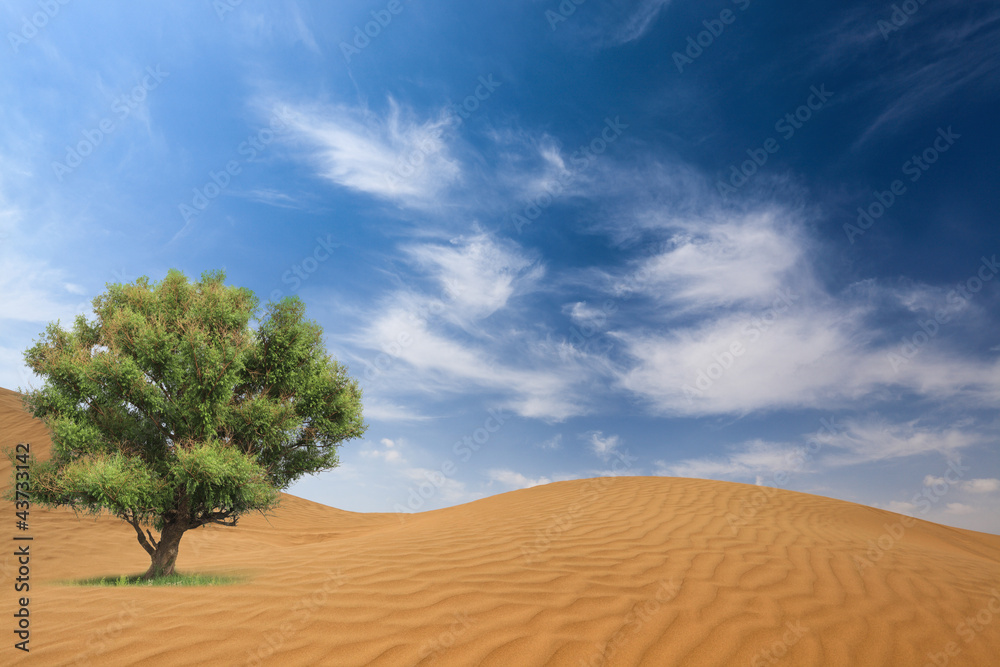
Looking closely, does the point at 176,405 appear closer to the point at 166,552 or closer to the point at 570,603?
the point at 166,552

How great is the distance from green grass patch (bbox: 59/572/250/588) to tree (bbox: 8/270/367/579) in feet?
1.26

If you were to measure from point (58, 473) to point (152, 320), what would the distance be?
9.87 ft

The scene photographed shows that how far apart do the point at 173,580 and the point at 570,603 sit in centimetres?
708

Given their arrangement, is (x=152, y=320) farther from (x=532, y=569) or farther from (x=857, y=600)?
(x=857, y=600)

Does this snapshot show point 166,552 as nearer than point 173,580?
No

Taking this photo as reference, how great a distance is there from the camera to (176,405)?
8672mm

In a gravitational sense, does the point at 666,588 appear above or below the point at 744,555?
below

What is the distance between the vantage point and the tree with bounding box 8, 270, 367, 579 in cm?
834

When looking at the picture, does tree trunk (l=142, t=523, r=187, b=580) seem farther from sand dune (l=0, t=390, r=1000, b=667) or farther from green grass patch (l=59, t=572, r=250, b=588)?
sand dune (l=0, t=390, r=1000, b=667)

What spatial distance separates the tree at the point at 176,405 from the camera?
834 centimetres

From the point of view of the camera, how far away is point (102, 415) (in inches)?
348

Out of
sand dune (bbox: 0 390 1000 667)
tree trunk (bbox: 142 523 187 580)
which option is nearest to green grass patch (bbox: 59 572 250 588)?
tree trunk (bbox: 142 523 187 580)

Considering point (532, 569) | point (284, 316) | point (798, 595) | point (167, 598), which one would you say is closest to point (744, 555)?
point (798, 595)

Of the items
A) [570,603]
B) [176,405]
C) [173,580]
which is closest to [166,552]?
[173,580]
